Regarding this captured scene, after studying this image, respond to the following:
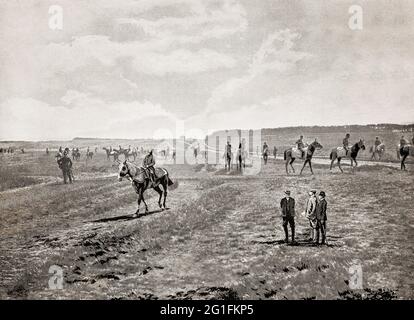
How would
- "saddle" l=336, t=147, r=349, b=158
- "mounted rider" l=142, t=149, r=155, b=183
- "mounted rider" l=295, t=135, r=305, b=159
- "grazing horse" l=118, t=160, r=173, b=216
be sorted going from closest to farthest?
"grazing horse" l=118, t=160, r=173, b=216, "mounted rider" l=142, t=149, r=155, b=183, "saddle" l=336, t=147, r=349, b=158, "mounted rider" l=295, t=135, r=305, b=159

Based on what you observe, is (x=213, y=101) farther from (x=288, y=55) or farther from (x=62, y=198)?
(x=62, y=198)

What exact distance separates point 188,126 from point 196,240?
3.64 metres

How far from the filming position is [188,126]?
11188mm

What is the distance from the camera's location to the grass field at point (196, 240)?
832 cm

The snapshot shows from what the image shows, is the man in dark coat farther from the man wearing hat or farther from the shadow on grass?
the man wearing hat

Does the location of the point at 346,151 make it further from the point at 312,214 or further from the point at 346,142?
the point at 312,214

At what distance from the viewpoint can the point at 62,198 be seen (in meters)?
11.0

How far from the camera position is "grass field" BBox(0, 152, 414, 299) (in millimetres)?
8320

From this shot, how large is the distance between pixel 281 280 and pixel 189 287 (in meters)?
2.20

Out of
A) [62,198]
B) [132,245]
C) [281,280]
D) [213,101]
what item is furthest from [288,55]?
[62,198]

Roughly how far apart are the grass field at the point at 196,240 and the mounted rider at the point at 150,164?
0.84 metres

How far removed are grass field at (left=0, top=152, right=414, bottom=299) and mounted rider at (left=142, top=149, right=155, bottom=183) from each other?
84 cm

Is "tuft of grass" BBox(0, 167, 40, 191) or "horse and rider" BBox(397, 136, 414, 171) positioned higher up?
"horse and rider" BBox(397, 136, 414, 171)

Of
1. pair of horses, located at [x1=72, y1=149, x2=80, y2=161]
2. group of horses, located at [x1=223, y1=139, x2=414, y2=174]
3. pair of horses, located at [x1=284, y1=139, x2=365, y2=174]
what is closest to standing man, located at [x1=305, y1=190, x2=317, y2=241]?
group of horses, located at [x1=223, y1=139, x2=414, y2=174]
